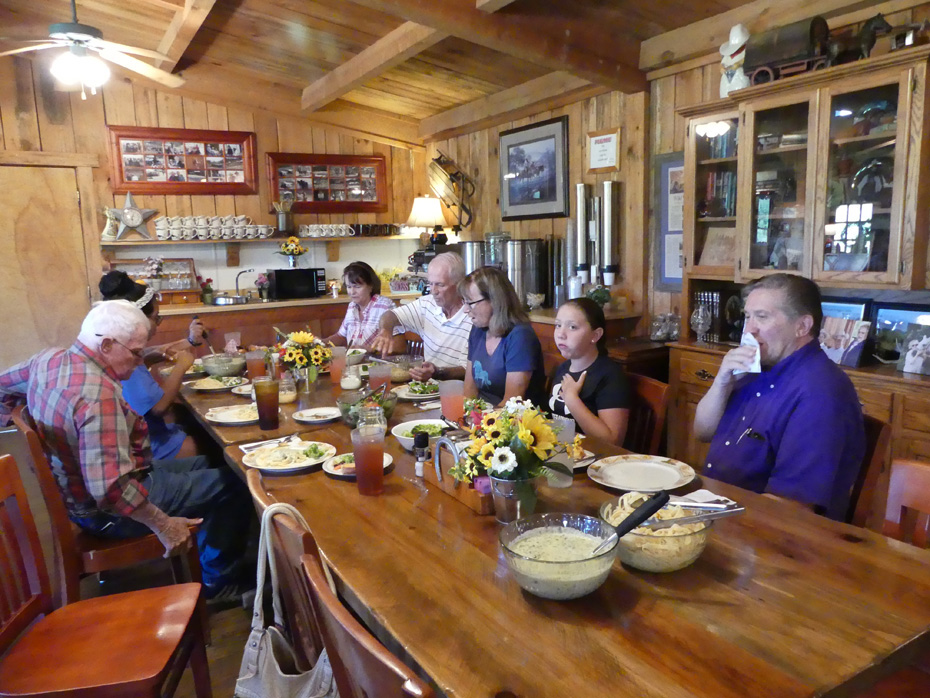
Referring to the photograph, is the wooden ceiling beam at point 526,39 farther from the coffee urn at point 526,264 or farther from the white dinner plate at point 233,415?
the white dinner plate at point 233,415

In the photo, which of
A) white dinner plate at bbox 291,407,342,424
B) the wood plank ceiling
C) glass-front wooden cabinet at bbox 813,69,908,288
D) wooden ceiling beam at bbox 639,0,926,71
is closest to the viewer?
white dinner plate at bbox 291,407,342,424

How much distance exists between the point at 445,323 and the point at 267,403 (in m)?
1.28

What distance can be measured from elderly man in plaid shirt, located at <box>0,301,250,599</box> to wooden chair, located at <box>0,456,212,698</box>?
0.68ft

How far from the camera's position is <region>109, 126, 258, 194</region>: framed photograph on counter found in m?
5.32

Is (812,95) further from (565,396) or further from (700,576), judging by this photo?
(700,576)

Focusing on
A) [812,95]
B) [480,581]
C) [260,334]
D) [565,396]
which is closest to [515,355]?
[565,396]

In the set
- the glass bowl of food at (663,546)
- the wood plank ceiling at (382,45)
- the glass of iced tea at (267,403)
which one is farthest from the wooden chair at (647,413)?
the wood plank ceiling at (382,45)

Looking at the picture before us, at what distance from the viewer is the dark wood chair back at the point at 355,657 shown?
27.6 inches

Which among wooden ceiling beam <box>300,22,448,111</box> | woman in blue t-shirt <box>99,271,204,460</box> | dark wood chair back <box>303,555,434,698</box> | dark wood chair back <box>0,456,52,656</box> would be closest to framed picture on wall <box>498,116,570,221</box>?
wooden ceiling beam <box>300,22,448,111</box>

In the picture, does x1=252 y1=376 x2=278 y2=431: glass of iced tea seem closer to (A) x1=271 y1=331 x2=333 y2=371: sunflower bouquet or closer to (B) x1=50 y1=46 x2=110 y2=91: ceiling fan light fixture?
(A) x1=271 y1=331 x2=333 y2=371: sunflower bouquet

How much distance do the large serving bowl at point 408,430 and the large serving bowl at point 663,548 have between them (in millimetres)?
785

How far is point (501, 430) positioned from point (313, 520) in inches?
18.9

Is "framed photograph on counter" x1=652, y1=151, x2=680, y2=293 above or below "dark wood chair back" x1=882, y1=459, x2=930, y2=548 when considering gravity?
above

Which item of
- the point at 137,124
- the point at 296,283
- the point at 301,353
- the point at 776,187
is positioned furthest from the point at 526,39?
the point at 137,124
